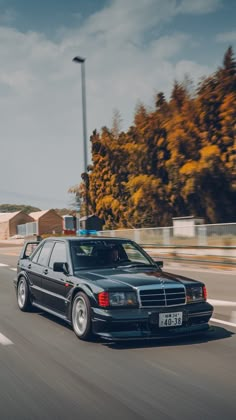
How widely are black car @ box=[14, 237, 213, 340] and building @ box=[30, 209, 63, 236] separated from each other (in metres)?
70.0

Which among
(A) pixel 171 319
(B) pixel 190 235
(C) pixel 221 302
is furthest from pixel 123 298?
(B) pixel 190 235

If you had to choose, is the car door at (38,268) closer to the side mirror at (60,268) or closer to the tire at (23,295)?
the tire at (23,295)

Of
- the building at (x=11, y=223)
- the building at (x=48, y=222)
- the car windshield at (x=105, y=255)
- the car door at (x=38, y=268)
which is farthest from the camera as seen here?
the building at (x=11, y=223)

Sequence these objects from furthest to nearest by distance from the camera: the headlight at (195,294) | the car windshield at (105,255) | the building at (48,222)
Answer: the building at (48,222) → the car windshield at (105,255) → the headlight at (195,294)

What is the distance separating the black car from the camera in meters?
6.38

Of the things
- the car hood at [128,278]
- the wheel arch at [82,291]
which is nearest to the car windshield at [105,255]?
the car hood at [128,278]

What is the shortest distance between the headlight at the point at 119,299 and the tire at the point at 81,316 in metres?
0.31

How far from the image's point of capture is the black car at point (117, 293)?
251 inches

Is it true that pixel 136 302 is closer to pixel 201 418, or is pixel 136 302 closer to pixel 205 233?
pixel 201 418

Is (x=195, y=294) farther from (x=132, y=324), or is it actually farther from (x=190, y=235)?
(x=190, y=235)

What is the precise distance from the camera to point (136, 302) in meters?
6.42

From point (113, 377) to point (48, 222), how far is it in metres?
75.8

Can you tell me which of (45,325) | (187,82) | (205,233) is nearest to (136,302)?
(45,325)

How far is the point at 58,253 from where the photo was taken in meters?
8.25
